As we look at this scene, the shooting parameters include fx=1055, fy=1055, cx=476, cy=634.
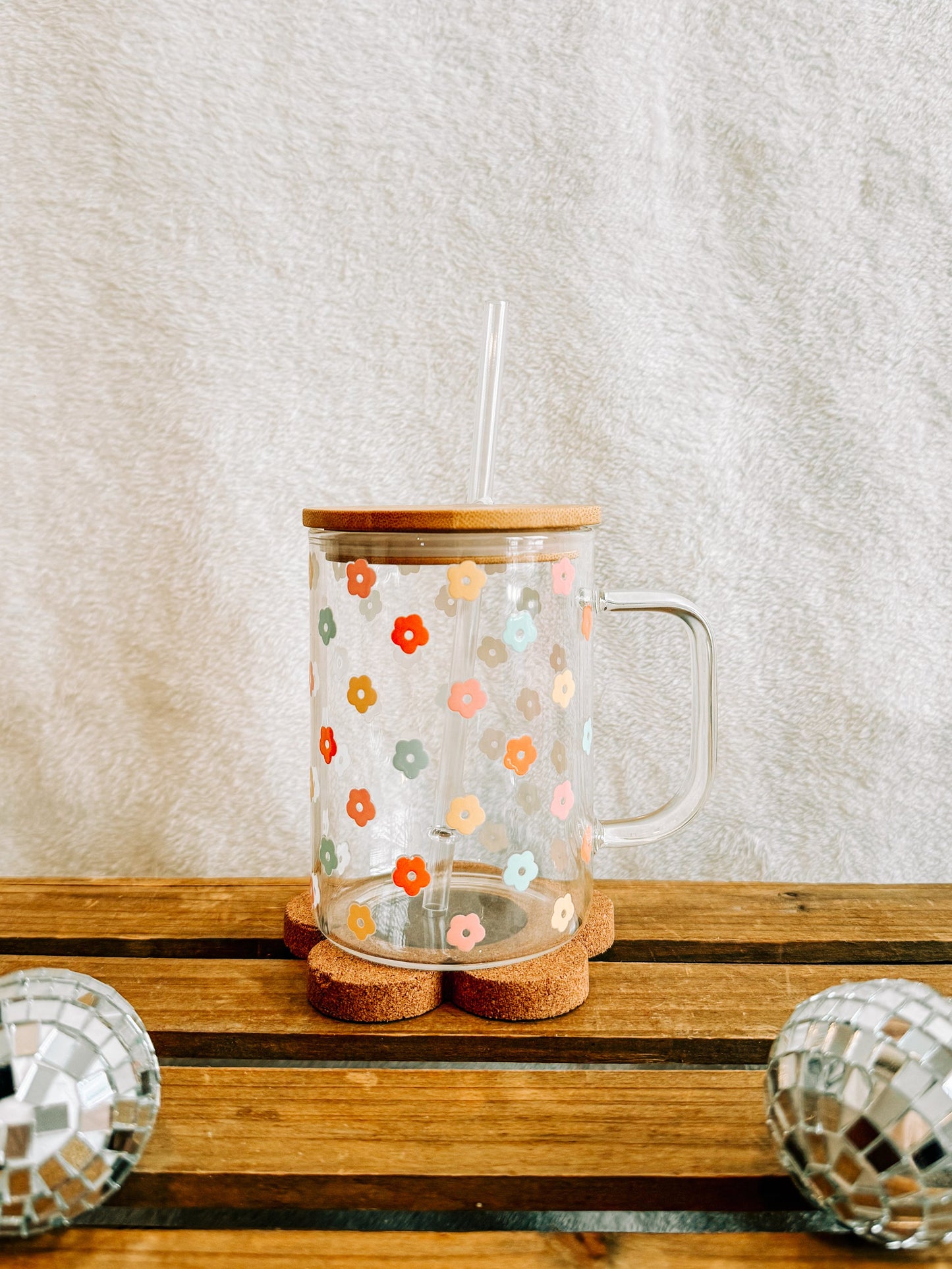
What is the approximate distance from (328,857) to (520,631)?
157mm

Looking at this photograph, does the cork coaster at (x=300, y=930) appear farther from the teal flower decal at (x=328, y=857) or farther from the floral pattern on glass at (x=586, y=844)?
the floral pattern on glass at (x=586, y=844)

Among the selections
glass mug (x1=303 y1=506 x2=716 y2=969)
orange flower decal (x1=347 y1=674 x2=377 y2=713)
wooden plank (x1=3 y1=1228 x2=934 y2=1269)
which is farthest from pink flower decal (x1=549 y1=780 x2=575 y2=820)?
wooden plank (x1=3 y1=1228 x2=934 y2=1269)

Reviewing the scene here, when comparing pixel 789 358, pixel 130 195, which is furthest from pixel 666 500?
pixel 130 195

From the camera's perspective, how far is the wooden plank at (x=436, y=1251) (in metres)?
0.35

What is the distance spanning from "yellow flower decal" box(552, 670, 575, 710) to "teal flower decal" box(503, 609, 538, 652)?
0.03 m

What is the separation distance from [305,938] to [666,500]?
39 centimetres

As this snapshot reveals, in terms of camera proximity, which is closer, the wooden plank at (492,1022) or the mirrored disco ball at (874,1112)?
the mirrored disco ball at (874,1112)

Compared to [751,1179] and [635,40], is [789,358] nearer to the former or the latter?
[635,40]

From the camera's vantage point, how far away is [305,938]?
1.86 feet

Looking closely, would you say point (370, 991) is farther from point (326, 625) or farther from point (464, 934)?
point (326, 625)

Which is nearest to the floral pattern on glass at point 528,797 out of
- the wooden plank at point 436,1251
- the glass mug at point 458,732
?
the glass mug at point 458,732

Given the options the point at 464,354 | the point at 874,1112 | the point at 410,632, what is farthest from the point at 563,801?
the point at 464,354

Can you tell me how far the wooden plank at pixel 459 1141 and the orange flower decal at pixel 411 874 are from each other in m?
0.08

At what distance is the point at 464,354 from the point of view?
0.73m
